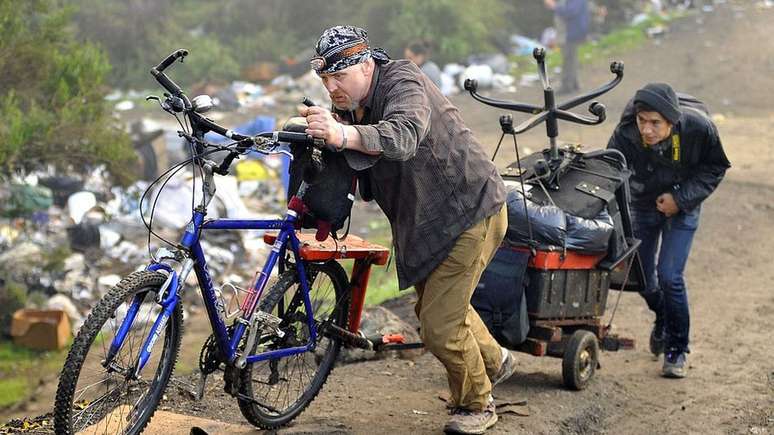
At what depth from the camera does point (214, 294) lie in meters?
4.44

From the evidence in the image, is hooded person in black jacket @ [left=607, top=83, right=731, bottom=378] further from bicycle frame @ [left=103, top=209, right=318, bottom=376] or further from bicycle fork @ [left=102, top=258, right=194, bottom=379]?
bicycle fork @ [left=102, top=258, right=194, bottom=379]

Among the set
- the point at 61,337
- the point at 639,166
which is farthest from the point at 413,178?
the point at 61,337

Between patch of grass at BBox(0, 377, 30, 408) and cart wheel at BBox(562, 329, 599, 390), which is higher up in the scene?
cart wheel at BBox(562, 329, 599, 390)

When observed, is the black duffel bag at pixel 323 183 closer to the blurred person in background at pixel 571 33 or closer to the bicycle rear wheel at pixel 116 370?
the bicycle rear wheel at pixel 116 370

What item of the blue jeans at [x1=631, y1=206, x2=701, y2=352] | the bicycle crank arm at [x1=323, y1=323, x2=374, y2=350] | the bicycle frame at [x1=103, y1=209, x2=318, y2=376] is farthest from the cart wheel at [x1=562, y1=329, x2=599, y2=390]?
the bicycle frame at [x1=103, y1=209, x2=318, y2=376]

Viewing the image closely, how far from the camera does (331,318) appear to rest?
5098mm

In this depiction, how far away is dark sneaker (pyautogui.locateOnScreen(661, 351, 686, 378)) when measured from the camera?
640cm

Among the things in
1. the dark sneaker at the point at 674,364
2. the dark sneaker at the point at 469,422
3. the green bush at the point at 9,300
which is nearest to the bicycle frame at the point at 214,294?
the dark sneaker at the point at 469,422

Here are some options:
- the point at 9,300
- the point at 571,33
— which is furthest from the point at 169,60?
the point at 571,33

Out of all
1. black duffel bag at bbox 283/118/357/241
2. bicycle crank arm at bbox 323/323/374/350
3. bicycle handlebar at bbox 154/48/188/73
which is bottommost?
bicycle crank arm at bbox 323/323/374/350

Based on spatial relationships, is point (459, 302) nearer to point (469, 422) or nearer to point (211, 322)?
point (469, 422)

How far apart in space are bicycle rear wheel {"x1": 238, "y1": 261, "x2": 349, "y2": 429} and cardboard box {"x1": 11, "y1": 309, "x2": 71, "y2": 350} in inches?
170

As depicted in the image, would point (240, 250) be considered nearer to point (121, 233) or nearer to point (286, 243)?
point (121, 233)

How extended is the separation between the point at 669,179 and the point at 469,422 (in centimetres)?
215
